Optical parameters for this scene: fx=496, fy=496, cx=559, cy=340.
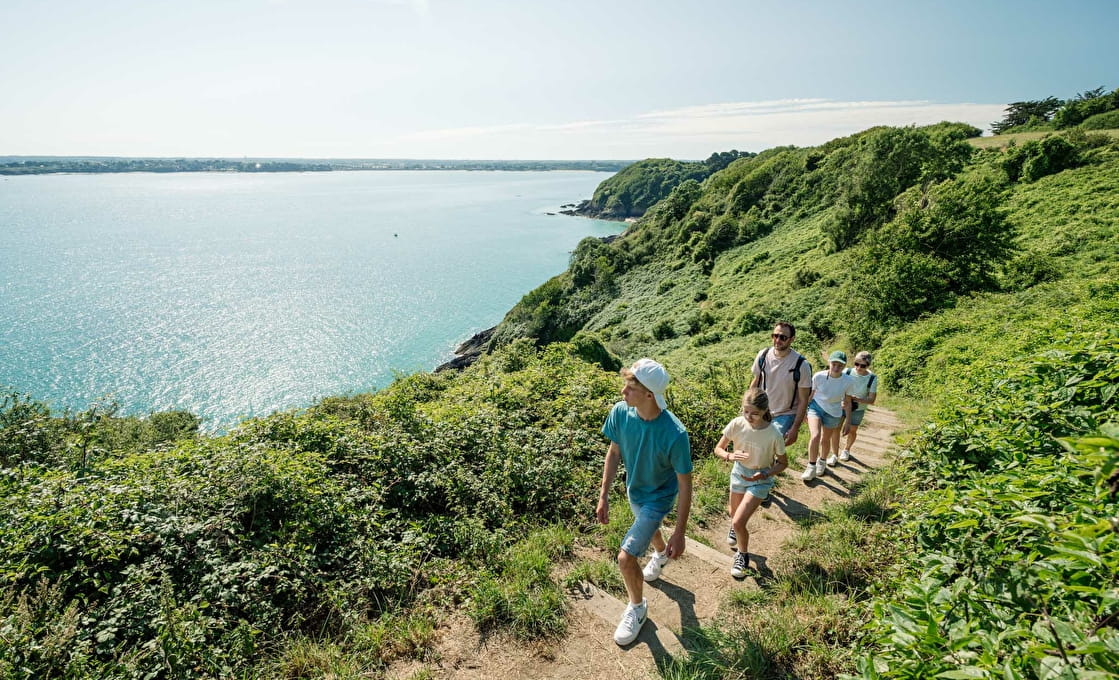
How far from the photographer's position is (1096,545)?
1774mm

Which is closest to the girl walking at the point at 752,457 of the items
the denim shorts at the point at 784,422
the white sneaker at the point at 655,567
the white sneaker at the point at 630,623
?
the white sneaker at the point at 655,567

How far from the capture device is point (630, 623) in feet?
13.5

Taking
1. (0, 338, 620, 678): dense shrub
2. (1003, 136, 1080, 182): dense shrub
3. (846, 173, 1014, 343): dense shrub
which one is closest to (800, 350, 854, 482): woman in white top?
(0, 338, 620, 678): dense shrub

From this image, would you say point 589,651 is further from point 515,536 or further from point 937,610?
point 937,610

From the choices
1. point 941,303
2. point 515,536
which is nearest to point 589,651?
point 515,536

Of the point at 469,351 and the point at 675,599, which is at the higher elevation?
the point at 675,599

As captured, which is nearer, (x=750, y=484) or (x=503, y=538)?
(x=750, y=484)

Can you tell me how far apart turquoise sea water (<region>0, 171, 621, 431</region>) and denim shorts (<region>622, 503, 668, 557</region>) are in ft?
23.2

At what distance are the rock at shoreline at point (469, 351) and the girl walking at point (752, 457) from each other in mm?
43765

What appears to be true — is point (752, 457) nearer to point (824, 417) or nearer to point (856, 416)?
point (824, 417)

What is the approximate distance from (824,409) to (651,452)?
4.15 m

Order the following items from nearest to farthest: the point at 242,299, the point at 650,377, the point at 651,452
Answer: the point at 650,377, the point at 651,452, the point at 242,299

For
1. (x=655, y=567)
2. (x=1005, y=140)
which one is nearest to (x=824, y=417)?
(x=655, y=567)

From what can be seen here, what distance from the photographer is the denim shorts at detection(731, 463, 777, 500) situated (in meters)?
4.79
